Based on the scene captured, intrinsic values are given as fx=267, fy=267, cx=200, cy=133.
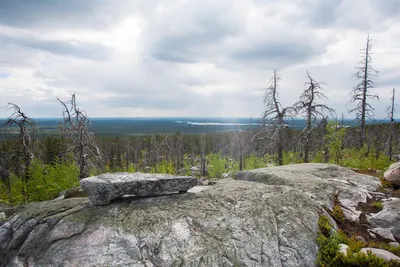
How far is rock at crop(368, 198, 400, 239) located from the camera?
937 cm

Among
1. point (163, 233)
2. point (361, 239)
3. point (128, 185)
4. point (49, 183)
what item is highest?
point (128, 185)

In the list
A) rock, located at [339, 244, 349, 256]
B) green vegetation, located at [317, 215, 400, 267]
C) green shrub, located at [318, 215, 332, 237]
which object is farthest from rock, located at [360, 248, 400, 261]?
green shrub, located at [318, 215, 332, 237]

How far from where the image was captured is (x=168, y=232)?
7.47 metres

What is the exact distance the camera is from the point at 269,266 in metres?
7.25

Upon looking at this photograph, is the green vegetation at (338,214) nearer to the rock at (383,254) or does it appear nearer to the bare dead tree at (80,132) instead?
the rock at (383,254)

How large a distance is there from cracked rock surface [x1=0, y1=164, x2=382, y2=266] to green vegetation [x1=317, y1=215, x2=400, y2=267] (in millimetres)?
251

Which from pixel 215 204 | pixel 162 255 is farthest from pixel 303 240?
pixel 162 255

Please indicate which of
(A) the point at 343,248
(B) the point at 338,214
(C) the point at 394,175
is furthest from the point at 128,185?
(C) the point at 394,175

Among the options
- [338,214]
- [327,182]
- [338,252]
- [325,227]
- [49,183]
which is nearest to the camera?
[338,252]

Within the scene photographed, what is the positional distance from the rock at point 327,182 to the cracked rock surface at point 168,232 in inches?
64.6

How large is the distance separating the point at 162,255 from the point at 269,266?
9.54ft

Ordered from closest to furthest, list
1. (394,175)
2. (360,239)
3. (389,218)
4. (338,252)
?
(338,252) < (360,239) < (389,218) < (394,175)

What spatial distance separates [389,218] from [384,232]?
0.76 m

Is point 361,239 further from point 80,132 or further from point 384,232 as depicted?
point 80,132
